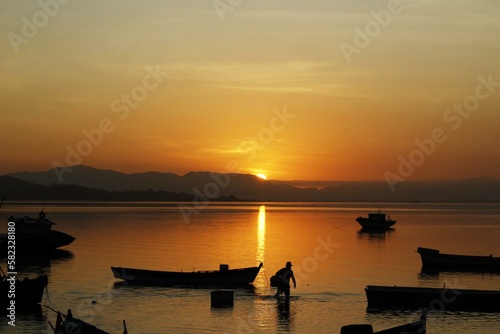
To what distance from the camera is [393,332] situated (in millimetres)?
29328

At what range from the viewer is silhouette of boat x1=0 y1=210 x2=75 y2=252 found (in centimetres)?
7471

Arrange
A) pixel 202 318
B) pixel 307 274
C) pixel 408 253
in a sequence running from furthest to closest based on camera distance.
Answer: pixel 408 253, pixel 307 274, pixel 202 318

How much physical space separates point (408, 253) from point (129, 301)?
156ft

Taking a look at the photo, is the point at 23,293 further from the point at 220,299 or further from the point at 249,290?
the point at 249,290

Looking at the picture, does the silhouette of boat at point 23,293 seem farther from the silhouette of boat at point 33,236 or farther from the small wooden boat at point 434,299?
the silhouette of boat at point 33,236

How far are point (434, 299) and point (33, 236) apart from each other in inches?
1962

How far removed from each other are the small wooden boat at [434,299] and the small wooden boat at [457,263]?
23235 millimetres

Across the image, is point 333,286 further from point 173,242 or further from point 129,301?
point 173,242

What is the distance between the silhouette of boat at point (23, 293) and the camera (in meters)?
38.8

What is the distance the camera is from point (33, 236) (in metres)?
75.9

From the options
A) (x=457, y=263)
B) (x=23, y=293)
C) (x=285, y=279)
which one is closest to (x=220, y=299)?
(x=285, y=279)

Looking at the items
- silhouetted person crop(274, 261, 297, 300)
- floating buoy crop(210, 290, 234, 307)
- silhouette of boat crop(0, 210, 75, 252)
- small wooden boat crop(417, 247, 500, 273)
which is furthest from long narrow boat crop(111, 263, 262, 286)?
silhouette of boat crop(0, 210, 75, 252)

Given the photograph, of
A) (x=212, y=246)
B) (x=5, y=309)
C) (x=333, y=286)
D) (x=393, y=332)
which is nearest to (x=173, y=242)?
(x=212, y=246)

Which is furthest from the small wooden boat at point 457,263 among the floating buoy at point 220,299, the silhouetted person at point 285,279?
the floating buoy at point 220,299
